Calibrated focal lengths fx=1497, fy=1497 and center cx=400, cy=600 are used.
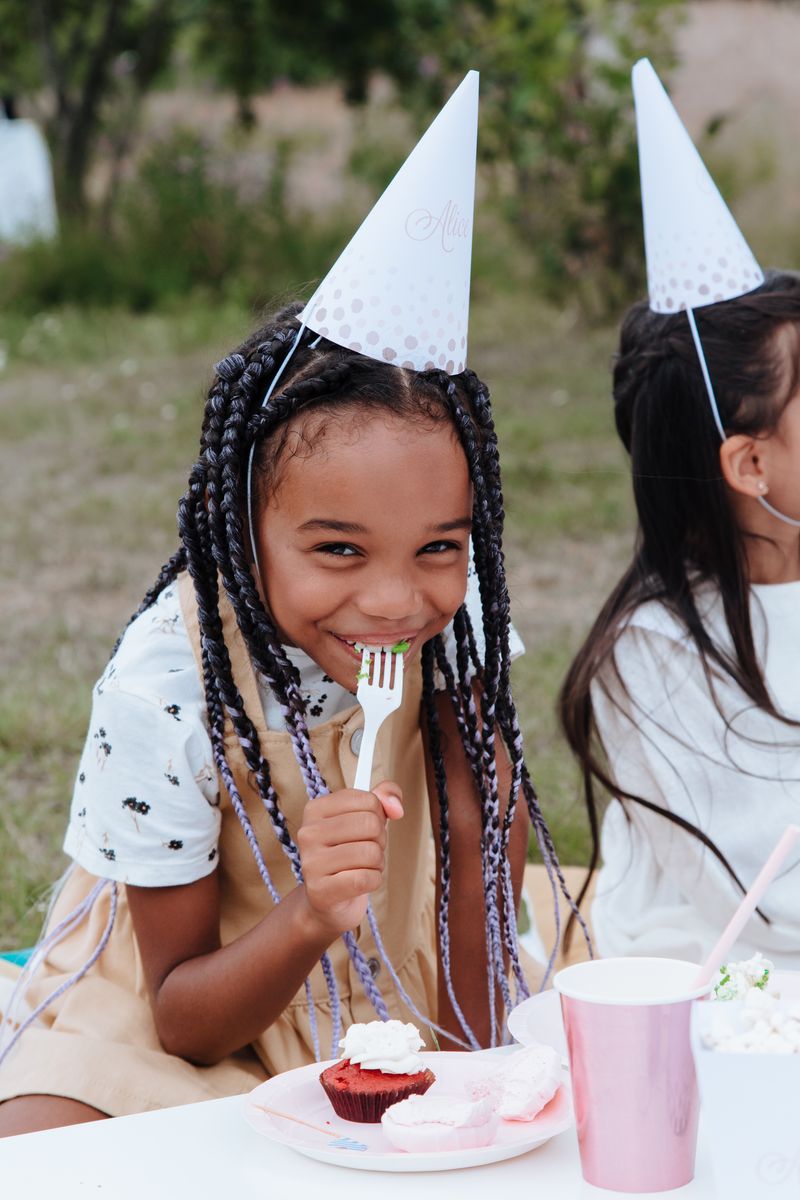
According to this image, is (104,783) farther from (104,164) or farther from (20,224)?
(104,164)

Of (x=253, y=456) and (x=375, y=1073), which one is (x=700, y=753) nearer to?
(x=253, y=456)

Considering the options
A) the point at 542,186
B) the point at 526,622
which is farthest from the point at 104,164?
the point at 526,622

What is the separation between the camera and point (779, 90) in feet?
34.9

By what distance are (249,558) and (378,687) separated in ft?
0.68

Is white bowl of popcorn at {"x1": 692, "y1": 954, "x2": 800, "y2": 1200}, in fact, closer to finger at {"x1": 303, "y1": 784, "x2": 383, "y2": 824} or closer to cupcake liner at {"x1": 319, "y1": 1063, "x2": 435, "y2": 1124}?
cupcake liner at {"x1": 319, "y1": 1063, "x2": 435, "y2": 1124}

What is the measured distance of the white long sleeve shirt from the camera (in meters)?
1.89

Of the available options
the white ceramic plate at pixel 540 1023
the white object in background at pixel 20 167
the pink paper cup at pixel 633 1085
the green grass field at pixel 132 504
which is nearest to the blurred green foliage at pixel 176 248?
the green grass field at pixel 132 504

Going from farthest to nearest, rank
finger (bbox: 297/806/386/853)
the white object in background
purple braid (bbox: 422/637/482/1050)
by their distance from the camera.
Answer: the white object in background → purple braid (bbox: 422/637/482/1050) → finger (bbox: 297/806/386/853)

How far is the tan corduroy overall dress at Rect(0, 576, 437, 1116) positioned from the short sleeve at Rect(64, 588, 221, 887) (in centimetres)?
5

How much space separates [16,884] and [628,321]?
1328 millimetres

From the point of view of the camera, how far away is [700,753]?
1907mm

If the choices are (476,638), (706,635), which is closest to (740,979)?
(476,638)

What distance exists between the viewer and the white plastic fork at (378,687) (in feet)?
4.31

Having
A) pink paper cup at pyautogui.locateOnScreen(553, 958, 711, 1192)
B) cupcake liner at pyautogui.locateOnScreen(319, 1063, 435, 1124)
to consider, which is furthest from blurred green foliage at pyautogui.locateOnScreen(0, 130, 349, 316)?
pink paper cup at pyautogui.locateOnScreen(553, 958, 711, 1192)
